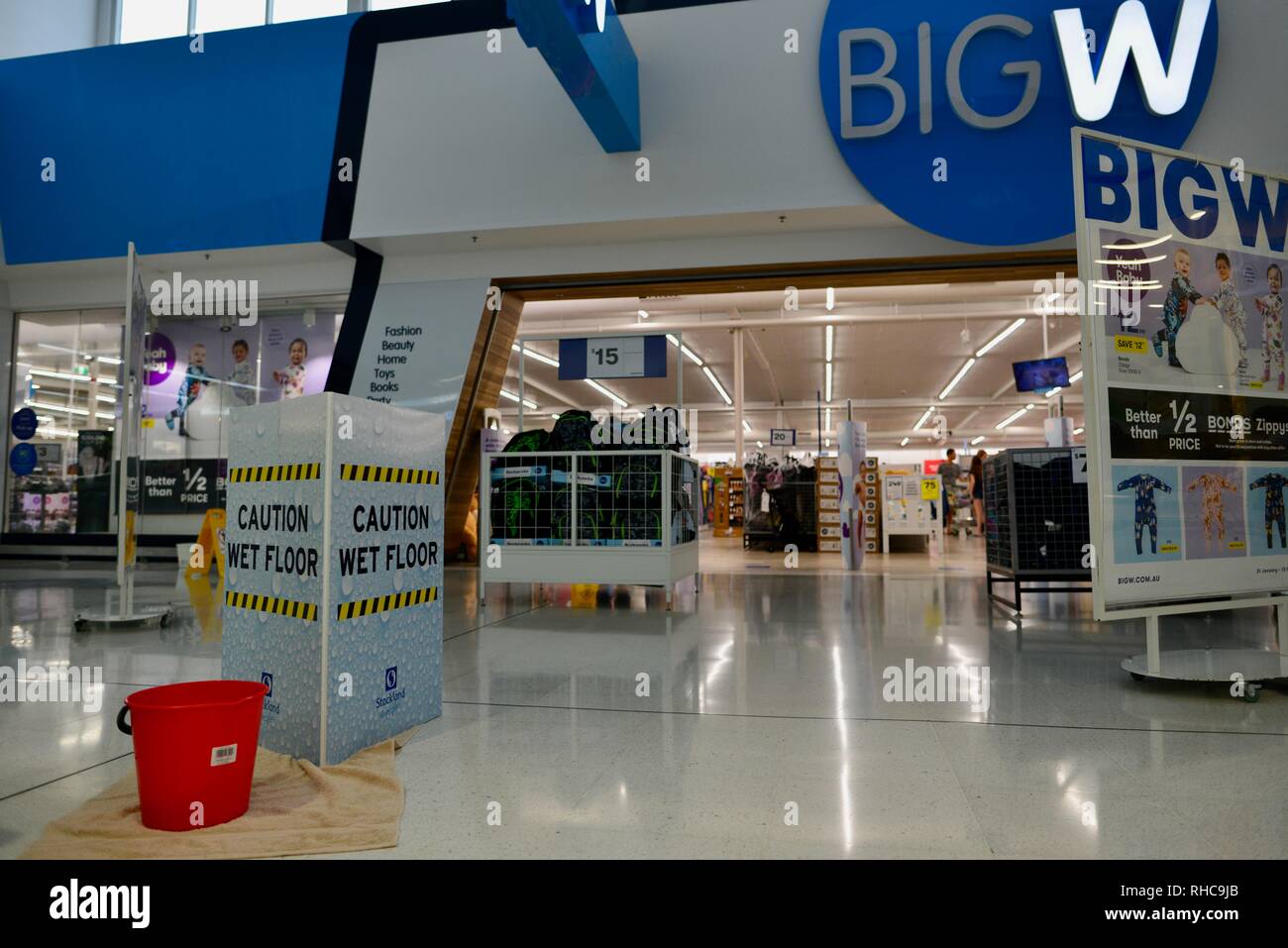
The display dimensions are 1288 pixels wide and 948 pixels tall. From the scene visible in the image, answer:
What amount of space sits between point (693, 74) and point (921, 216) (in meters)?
→ 2.38

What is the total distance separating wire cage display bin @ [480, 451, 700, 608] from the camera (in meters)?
5.35

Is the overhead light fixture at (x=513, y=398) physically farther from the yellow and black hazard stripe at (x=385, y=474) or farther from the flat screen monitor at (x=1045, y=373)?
the yellow and black hazard stripe at (x=385, y=474)

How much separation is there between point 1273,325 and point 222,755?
4.23m

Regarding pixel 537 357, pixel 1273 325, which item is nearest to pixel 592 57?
pixel 1273 325

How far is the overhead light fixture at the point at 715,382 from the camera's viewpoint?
1911 centimetres

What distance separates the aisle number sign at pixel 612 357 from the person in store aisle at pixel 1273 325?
140 inches

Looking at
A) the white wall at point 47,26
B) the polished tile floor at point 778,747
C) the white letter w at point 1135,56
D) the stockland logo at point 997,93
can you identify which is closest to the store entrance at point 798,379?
the stockland logo at point 997,93

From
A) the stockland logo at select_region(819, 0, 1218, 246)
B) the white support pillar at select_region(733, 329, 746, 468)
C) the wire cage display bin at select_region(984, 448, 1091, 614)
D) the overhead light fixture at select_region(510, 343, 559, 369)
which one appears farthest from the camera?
the overhead light fixture at select_region(510, 343, 559, 369)

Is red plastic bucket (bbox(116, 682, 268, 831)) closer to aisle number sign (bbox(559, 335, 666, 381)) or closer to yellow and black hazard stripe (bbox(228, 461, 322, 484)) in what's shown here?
yellow and black hazard stripe (bbox(228, 461, 322, 484))

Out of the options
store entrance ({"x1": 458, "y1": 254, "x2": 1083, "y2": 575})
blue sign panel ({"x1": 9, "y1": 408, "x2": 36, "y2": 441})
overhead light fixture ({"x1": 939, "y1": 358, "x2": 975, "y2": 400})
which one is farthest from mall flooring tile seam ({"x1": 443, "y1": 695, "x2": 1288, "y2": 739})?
overhead light fixture ({"x1": 939, "y1": 358, "x2": 975, "y2": 400})

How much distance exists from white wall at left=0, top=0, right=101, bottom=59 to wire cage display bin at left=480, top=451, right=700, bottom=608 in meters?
8.57

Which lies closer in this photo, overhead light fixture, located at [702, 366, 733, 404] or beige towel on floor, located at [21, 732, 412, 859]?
beige towel on floor, located at [21, 732, 412, 859]

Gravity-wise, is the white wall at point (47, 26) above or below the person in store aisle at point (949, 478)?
above

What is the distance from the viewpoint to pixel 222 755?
180cm
